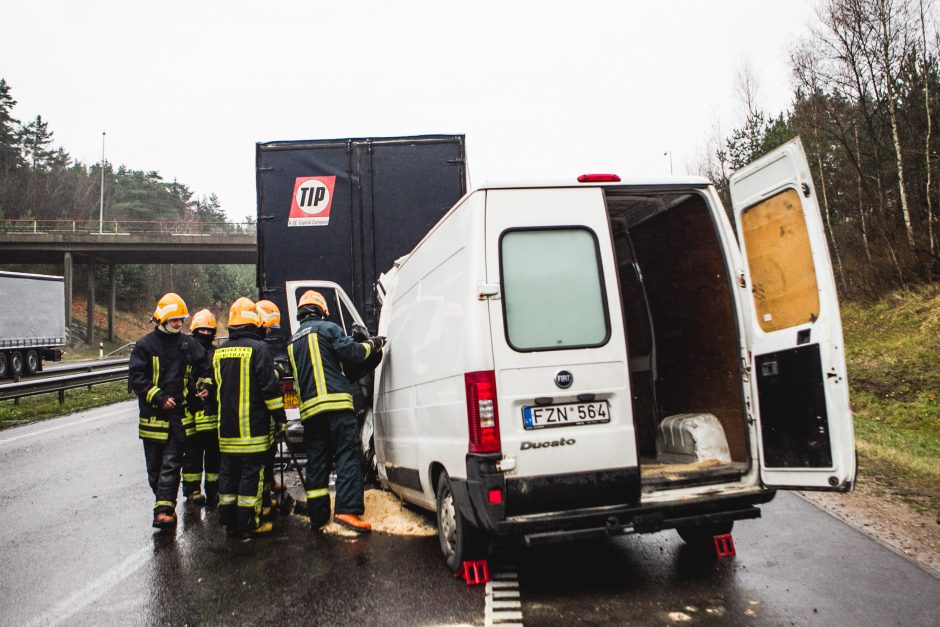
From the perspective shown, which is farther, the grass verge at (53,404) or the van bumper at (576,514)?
the grass verge at (53,404)

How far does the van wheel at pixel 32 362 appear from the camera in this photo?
26109mm

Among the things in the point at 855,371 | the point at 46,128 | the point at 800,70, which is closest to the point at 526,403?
the point at 855,371

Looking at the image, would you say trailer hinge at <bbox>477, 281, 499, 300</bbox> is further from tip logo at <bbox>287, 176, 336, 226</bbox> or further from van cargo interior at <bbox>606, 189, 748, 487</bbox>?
tip logo at <bbox>287, 176, 336, 226</bbox>

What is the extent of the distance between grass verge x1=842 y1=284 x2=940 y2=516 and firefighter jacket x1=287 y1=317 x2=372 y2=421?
15.3ft

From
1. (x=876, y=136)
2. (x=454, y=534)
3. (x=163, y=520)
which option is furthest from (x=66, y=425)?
(x=876, y=136)

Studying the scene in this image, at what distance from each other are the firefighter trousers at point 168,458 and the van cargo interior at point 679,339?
12.7 ft

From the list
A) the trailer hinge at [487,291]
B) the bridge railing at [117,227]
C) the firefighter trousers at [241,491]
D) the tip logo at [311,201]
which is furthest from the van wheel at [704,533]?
the bridge railing at [117,227]

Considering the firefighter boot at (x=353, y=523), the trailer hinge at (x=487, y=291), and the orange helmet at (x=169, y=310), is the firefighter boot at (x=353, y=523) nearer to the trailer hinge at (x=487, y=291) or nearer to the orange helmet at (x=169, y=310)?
the orange helmet at (x=169, y=310)

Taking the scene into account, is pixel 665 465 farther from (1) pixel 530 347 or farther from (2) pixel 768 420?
(1) pixel 530 347

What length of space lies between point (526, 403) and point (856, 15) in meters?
21.3

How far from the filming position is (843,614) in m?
3.34

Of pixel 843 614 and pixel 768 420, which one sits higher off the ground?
pixel 768 420

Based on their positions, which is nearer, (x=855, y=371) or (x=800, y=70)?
(x=855, y=371)

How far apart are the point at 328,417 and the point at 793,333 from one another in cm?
341
